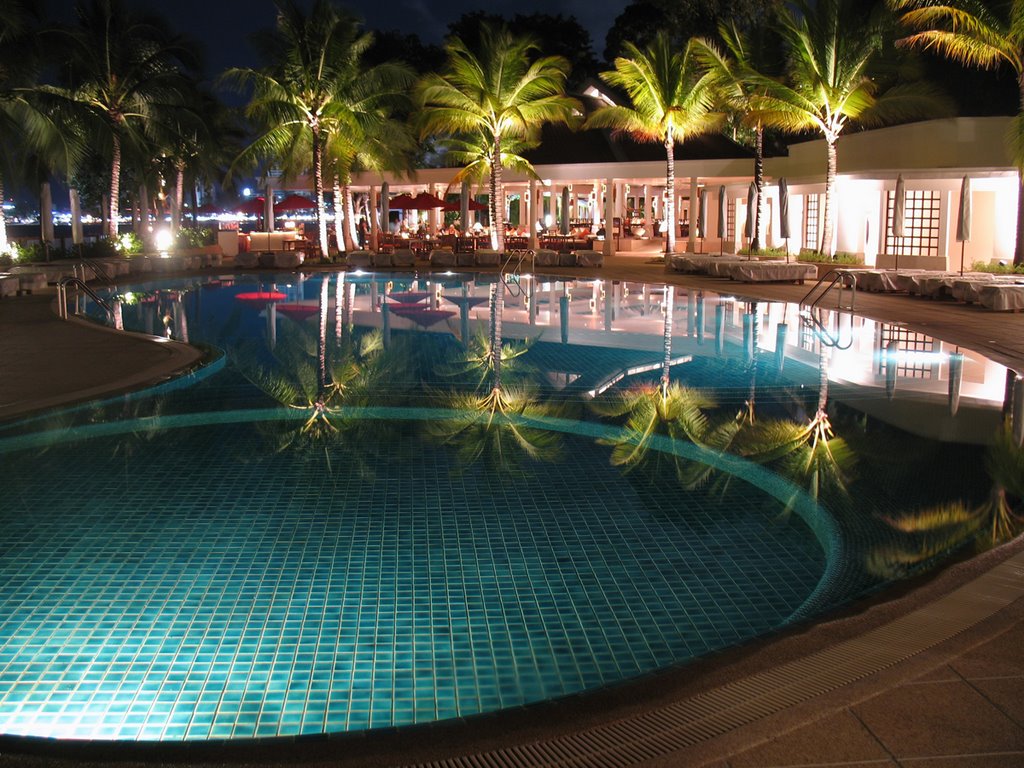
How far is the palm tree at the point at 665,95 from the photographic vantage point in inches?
1064

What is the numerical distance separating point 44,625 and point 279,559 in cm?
123

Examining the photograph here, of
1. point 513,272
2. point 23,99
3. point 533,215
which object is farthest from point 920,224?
point 23,99

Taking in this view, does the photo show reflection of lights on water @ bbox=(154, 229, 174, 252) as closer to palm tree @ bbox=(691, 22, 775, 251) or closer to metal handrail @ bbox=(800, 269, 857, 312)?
palm tree @ bbox=(691, 22, 775, 251)

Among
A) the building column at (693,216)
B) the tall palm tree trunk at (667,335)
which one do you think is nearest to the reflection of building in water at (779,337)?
the tall palm tree trunk at (667,335)

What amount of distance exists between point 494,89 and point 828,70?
1035 cm

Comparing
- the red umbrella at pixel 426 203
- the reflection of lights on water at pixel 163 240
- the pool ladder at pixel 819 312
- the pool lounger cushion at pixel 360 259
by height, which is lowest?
the pool ladder at pixel 819 312

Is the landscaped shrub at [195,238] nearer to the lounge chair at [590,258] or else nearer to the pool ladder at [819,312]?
the lounge chair at [590,258]

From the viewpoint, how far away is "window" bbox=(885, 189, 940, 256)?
2261 cm

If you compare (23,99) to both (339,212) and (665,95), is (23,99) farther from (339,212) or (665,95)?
(665,95)

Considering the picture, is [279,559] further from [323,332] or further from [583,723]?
[323,332]

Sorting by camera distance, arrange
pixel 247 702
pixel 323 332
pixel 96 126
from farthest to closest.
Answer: pixel 96 126, pixel 323 332, pixel 247 702

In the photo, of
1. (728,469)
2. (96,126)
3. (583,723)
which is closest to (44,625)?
(583,723)

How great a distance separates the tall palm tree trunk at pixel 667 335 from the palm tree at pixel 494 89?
1010cm

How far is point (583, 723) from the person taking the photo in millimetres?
3379
